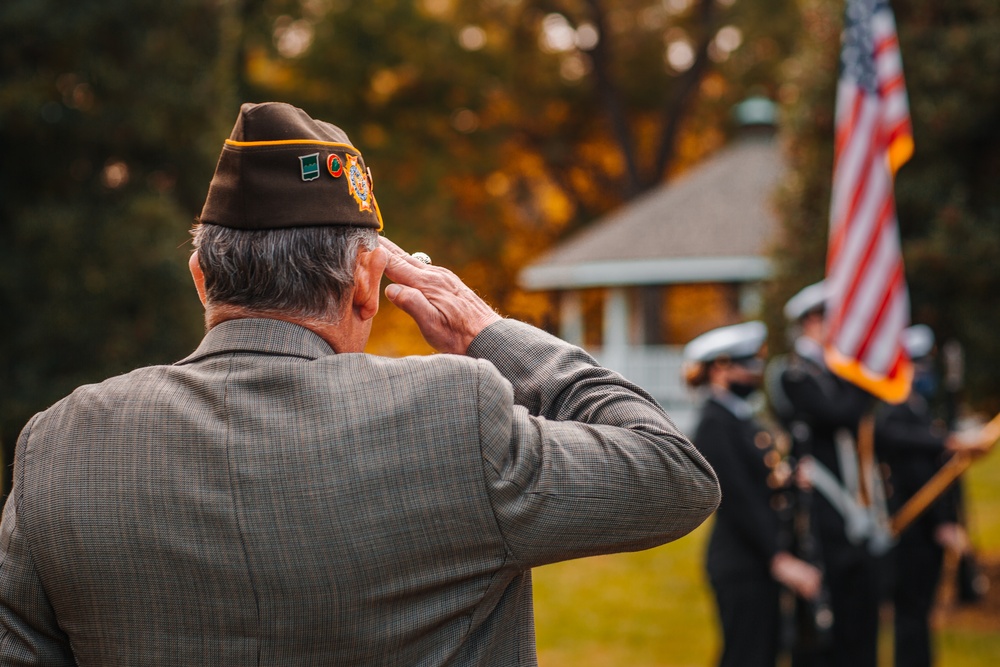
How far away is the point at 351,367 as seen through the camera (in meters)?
1.54

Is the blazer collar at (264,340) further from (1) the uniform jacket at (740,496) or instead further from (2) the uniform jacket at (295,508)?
(1) the uniform jacket at (740,496)

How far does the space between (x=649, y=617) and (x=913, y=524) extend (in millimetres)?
2509

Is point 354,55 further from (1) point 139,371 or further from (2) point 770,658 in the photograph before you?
(1) point 139,371

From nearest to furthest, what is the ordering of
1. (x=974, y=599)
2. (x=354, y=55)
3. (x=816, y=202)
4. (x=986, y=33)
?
(x=974, y=599) < (x=986, y=33) < (x=816, y=202) < (x=354, y=55)

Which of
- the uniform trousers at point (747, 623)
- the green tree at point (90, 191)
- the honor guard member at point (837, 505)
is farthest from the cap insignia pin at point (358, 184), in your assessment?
the green tree at point (90, 191)

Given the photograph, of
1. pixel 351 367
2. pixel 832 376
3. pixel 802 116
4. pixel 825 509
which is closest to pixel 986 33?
pixel 802 116

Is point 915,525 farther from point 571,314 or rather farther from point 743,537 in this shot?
point 571,314

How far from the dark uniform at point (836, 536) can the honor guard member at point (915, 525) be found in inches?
23.8

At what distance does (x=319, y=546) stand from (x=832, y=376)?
5188 mm

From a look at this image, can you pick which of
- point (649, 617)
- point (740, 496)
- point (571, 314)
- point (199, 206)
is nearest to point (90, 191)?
point (199, 206)

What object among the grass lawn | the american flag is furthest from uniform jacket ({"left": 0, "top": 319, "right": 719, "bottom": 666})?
the grass lawn

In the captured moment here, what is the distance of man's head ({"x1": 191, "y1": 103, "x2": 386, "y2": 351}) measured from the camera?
1.57m

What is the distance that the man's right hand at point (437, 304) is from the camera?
1.73 metres

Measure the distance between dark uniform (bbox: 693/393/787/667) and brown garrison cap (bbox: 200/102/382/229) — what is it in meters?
4.19
